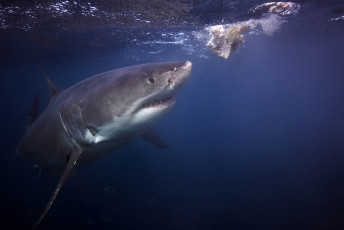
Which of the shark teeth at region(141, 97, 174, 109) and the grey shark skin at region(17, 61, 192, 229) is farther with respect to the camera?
the shark teeth at region(141, 97, 174, 109)

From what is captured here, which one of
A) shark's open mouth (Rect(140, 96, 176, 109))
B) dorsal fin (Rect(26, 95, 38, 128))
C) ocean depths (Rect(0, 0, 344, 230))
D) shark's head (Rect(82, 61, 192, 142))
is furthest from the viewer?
ocean depths (Rect(0, 0, 344, 230))

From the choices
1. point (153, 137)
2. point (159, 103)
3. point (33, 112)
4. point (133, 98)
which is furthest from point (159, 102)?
point (33, 112)

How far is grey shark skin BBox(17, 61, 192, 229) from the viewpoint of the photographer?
10.3 ft

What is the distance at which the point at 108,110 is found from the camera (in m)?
3.29

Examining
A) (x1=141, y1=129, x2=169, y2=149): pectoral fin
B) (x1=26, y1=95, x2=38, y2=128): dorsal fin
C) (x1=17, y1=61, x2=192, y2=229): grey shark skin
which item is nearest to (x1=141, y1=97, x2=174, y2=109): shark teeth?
(x1=17, y1=61, x2=192, y2=229): grey shark skin

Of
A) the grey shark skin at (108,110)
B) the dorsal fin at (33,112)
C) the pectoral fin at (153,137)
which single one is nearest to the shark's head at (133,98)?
the grey shark skin at (108,110)

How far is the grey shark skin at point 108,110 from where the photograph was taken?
123 inches

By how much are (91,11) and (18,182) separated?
20.1 meters

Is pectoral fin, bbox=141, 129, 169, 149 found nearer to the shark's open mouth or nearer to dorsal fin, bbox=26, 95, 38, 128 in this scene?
dorsal fin, bbox=26, 95, 38, 128

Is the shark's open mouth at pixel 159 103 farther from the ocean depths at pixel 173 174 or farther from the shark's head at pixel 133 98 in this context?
the ocean depths at pixel 173 174

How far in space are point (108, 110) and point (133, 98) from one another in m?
0.46

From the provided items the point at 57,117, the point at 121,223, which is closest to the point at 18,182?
the point at 121,223

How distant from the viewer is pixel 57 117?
14.0 ft

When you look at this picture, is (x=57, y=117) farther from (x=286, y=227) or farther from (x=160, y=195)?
(x=160, y=195)
